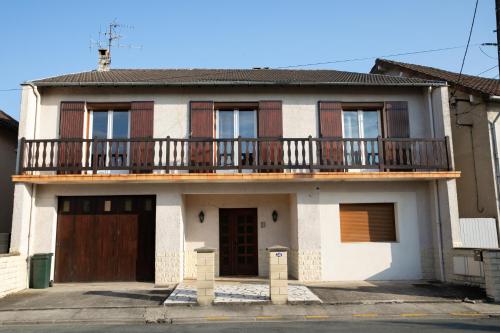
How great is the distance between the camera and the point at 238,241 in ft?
43.2

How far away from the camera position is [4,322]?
26.4 ft

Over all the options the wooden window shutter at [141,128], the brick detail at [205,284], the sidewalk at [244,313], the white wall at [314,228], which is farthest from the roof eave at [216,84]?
the sidewalk at [244,313]

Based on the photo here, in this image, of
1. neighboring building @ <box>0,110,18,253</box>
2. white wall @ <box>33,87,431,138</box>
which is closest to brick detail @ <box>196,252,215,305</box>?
white wall @ <box>33,87,431,138</box>

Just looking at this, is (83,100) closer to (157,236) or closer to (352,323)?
(157,236)

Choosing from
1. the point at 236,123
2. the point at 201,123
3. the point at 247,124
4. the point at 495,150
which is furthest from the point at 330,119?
the point at 495,150

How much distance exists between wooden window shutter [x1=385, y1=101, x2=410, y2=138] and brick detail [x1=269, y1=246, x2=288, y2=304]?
227 inches

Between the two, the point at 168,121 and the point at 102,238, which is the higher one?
the point at 168,121

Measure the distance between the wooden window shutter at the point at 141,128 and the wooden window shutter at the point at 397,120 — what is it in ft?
23.3

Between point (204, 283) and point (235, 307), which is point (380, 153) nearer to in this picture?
point (235, 307)

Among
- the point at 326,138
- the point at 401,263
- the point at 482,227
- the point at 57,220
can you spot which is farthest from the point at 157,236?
the point at 482,227

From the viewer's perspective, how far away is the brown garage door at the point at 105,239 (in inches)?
470

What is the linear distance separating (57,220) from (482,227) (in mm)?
12306

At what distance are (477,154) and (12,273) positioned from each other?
1369 centimetres

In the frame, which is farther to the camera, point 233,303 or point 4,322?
point 233,303
